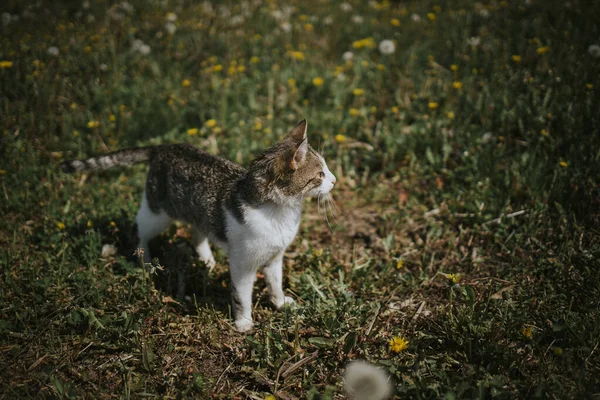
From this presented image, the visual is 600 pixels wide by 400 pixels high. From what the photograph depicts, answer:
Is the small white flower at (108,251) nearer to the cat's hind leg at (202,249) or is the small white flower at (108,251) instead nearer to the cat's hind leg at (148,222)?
the cat's hind leg at (148,222)

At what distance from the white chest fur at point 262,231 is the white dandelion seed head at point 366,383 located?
0.93 m

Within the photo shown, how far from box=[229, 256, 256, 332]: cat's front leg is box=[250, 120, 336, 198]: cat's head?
0.63 meters

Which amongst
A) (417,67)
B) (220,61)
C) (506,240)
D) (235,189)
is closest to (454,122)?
(417,67)

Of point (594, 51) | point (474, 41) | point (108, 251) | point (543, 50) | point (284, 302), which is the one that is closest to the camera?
point (284, 302)

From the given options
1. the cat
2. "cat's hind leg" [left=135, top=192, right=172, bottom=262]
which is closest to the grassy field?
"cat's hind leg" [left=135, top=192, right=172, bottom=262]

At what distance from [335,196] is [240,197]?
76.1 inches

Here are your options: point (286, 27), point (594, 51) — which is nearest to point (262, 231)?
point (594, 51)

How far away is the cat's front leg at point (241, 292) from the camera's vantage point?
303cm

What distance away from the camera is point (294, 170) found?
9.22ft

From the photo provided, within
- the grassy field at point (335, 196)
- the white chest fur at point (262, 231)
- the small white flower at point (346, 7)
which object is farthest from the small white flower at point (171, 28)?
the white chest fur at point (262, 231)

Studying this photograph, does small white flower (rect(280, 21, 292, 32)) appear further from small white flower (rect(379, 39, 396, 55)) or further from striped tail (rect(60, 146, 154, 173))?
striped tail (rect(60, 146, 154, 173))

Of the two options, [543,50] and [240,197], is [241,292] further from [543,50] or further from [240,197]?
[543,50]

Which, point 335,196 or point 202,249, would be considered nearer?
point 202,249

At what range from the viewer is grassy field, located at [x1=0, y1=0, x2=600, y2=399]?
2.77 m
